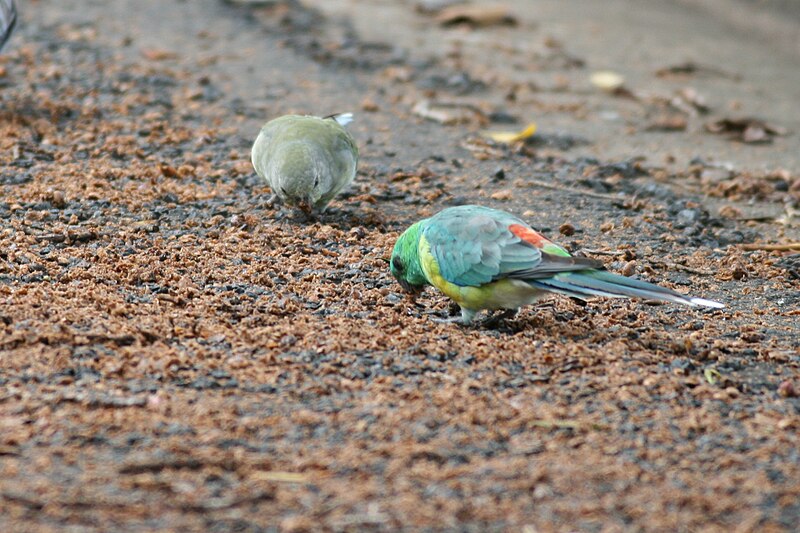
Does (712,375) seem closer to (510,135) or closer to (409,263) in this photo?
(409,263)

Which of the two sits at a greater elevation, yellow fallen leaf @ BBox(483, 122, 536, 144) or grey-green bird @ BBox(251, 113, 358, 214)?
grey-green bird @ BBox(251, 113, 358, 214)

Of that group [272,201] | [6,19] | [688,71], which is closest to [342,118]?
[272,201]

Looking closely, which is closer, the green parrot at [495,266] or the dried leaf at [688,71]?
the green parrot at [495,266]

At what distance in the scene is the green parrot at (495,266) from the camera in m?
3.72

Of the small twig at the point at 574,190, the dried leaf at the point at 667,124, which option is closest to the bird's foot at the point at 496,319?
the small twig at the point at 574,190

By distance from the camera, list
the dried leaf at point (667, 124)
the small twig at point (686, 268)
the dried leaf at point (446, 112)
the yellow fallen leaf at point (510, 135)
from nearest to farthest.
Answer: the small twig at point (686, 268), the yellow fallen leaf at point (510, 135), the dried leaf at point (446, 112), the dried leaf at point (667, 124)

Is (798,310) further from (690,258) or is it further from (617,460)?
(617,460)

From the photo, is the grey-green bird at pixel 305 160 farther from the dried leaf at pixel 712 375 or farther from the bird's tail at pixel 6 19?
the bird's tail at pixel 6 19

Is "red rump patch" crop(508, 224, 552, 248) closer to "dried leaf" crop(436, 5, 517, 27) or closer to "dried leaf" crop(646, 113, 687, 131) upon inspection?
"dried leaf" crop(646, 113, 687, 131)

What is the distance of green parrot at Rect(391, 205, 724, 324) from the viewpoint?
3.72 metres

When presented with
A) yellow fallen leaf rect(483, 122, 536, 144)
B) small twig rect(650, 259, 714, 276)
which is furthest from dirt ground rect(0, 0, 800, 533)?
yellow fallen leaf rect(483, 122, 536, 144)

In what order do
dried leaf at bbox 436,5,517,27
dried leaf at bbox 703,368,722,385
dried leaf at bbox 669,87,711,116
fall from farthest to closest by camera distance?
1. dried leaf at bbox 436,5,517,27
2. dried leaf at bbox 669,87,711,116
3. dried leaf at bbox 703,368,722,385

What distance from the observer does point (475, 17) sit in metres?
10.1

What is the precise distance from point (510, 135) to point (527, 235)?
3264 millimetres
